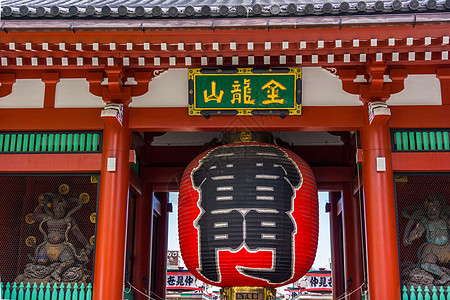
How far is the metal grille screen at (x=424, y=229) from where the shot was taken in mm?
6570

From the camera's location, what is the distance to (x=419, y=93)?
254 inches

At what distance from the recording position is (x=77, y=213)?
26.0 feet

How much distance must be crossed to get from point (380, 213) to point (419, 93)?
A: 1628 mm

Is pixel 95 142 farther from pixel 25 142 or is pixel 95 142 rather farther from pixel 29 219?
pixel 29 219

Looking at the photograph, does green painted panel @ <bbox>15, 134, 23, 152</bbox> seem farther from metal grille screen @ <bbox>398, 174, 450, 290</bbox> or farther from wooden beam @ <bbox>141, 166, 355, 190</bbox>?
metal grille screen @ <bbox>398, 174, 450, 290</bbox>

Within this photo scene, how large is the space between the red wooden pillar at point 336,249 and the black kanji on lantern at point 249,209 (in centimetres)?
306

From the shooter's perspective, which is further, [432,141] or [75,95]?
[75,95]

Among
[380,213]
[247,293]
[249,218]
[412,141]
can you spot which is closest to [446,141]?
[412,141]

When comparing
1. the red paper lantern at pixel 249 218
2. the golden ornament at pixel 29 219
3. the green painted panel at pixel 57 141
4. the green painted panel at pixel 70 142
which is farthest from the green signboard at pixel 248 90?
the golden ornament at pixel 29 219

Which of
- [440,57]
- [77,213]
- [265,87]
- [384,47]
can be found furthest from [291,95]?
[77,213]

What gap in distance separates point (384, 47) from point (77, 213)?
4.97 m

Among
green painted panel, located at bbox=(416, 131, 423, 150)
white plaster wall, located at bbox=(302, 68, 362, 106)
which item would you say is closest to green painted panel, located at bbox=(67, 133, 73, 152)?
white plaster wall, located at bbox=(302, 68, 362, 106)

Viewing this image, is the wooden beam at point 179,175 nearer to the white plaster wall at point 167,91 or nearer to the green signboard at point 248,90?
the white plaster wall at point 167,91

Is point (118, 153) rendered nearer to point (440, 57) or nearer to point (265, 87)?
point (265, 87)
